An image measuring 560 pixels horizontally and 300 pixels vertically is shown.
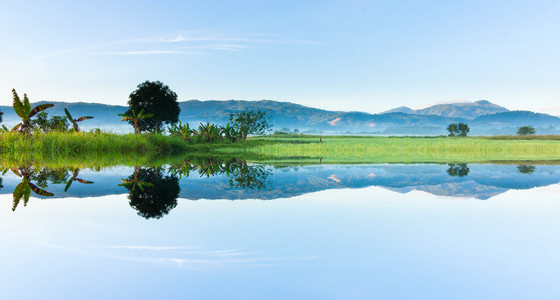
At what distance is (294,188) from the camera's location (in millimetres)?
8625

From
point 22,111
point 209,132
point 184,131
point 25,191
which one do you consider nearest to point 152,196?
point 25,191

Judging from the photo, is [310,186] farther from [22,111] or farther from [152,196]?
[22,111]

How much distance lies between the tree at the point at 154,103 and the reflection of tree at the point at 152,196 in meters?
48.2

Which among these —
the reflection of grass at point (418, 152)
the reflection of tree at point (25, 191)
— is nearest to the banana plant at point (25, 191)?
the reflection of tree at point (25, 191)

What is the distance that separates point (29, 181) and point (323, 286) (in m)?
9.31

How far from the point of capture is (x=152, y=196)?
7105 mm

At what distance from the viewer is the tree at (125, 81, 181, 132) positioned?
56.2m

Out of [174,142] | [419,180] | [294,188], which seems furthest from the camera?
[174,142]

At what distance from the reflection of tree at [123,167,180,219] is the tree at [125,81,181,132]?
158ft

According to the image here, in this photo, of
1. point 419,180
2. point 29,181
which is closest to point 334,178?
point 419,180

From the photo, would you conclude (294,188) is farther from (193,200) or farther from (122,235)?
(122,235)

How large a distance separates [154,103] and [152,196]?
52.8m

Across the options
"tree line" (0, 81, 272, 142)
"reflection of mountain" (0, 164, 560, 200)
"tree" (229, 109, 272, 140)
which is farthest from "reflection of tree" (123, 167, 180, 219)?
"tree" (229, 109, 272, 140)

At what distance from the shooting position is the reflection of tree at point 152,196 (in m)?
5.76
